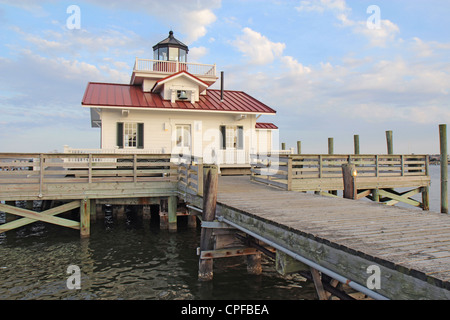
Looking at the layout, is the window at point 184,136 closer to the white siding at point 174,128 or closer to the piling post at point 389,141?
the white siding at point 174,128

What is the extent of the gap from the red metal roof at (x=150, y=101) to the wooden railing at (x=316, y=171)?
4.25 m

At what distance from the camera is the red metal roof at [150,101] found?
706 inches

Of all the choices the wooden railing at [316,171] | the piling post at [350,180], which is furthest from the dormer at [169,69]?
the piling post at [350,180]

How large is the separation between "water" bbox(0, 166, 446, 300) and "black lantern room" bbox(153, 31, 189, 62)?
47.0 feet

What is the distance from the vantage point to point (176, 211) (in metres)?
13.3

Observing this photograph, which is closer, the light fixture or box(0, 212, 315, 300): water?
box(0, 212, 315, 300): water

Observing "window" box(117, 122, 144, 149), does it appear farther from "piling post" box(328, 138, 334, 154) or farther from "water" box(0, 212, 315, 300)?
"piling post" box(328, 138, 334, 154)

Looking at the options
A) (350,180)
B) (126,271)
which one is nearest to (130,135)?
(126,271)

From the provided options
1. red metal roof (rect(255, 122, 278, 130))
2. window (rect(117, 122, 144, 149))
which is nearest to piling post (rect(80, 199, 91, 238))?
window (rect(117, 122, 144, 149))

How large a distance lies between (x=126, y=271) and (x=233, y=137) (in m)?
12.5

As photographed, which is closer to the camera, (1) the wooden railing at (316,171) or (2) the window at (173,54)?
(1) the wooden railing at (316,171)

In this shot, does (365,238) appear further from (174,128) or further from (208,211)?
(174,128)

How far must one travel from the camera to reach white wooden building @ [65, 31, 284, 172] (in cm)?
1806

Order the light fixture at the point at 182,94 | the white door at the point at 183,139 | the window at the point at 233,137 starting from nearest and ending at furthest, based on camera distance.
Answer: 1. the white door at the point at 183,139
2. the light fixture at the point at 182,94
3. the window at the point at 233,137
